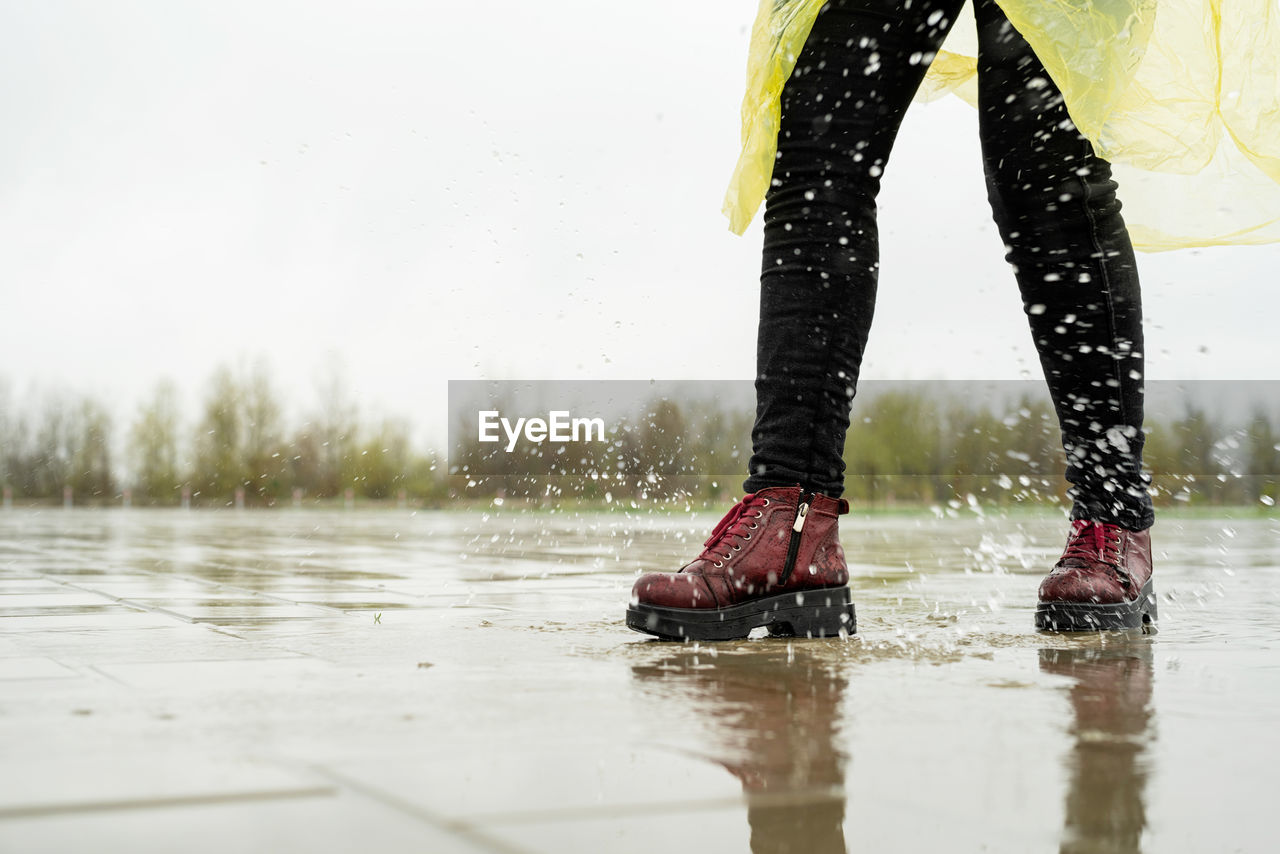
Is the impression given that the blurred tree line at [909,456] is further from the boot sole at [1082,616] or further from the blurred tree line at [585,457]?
the boot sole at [1082,616]

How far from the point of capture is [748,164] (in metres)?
2.34

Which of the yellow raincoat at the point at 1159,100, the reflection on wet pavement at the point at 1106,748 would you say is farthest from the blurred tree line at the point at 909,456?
the reflection on wet pavement at the point at 1106,748

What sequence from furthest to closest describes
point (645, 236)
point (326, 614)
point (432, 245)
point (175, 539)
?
point (175, 539), point (432, 245), point (645, 236), point (326, 614)

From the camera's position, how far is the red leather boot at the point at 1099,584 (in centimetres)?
226

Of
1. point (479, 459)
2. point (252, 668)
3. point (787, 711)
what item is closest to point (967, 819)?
point (787, 711)

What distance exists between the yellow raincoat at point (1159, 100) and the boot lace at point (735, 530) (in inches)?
22.4

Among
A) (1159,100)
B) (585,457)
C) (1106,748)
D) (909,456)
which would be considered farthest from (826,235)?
(909,456)

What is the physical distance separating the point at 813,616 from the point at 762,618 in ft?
0.33

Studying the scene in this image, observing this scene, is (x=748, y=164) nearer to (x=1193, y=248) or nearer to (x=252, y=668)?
(x=1193, y=248)

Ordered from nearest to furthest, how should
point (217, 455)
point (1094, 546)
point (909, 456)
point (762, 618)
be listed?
point (762, 618)
point (1094, 546)
point (909, 456)
point (217, 455)

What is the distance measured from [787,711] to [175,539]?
6.65 metres

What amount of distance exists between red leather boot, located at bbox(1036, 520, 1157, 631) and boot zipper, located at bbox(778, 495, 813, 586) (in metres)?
0.50

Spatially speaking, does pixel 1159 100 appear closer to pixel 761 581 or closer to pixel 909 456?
pixel 761 581

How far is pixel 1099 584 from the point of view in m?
2.29
